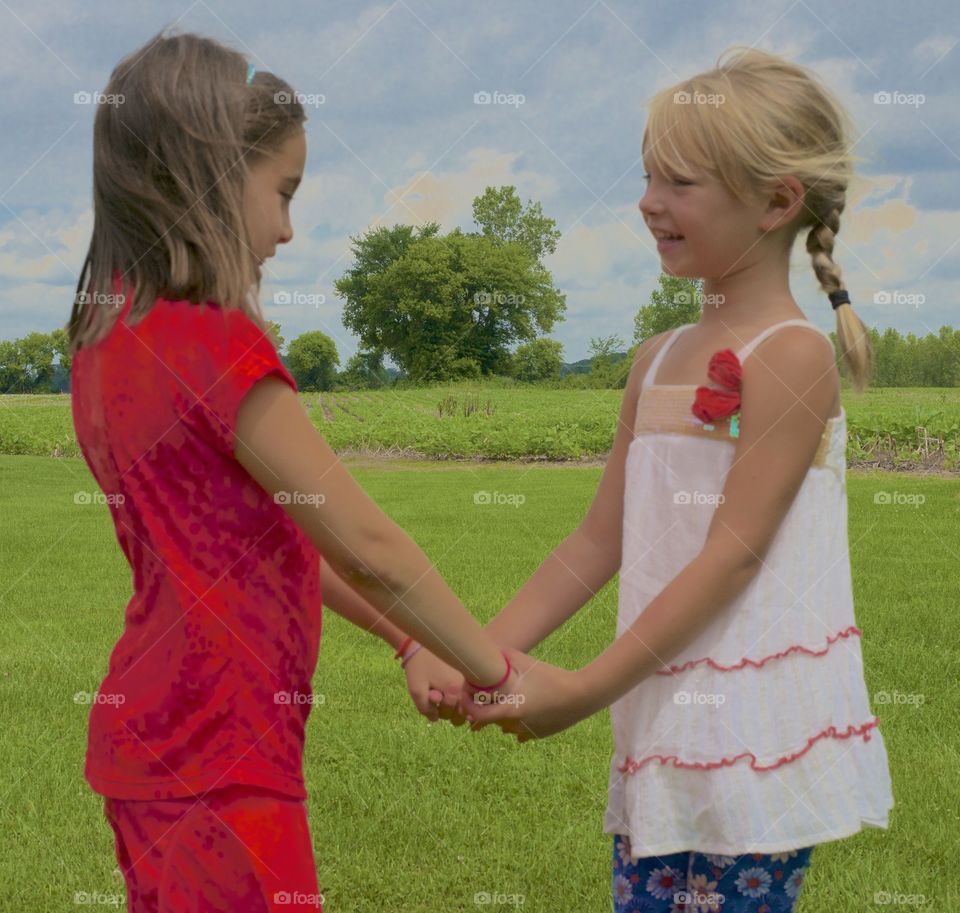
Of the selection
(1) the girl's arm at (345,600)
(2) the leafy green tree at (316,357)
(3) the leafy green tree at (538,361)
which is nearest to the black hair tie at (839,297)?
(1) the girl's arm at (345,600)

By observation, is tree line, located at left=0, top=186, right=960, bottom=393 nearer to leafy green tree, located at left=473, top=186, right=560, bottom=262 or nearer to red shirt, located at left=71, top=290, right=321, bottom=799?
leafy green tree, located at left=473, top=186, right=560, bottom=262

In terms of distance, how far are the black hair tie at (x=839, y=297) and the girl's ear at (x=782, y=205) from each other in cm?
16

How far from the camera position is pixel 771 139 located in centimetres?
182

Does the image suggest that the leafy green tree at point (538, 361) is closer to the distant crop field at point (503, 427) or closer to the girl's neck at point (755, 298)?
the distant crop field at point (503, 427)

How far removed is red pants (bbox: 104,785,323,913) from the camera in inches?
59.9

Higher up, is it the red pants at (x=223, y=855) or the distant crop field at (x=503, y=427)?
the distant crop field at (x=503, y=427)

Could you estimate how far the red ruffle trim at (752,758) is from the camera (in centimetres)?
174

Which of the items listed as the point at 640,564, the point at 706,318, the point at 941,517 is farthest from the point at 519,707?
the point at 941,517

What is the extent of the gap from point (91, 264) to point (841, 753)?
1.35 meters

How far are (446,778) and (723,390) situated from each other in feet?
8.73

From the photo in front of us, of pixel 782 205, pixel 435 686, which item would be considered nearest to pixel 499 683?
pixel 435 686

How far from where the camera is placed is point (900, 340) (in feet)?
135

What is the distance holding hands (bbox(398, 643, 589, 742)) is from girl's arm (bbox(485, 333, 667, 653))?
0.10 m

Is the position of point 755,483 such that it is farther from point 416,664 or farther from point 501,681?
point 416,664
